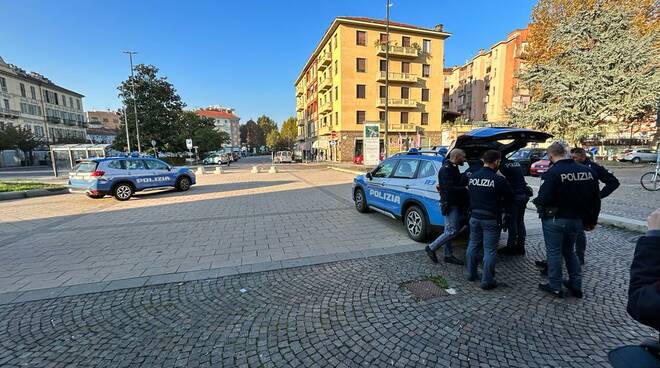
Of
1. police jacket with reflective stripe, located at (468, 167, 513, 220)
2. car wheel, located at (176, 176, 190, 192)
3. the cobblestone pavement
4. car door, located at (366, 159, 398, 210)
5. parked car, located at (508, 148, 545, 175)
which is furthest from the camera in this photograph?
parked car, located at (508, 148, 545, 175)

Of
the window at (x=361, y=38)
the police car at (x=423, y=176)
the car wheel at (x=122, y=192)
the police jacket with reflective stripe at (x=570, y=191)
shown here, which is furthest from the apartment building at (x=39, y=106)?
the police jacket with reflective stripe at (x=570, y=191)

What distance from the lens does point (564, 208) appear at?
321 cm

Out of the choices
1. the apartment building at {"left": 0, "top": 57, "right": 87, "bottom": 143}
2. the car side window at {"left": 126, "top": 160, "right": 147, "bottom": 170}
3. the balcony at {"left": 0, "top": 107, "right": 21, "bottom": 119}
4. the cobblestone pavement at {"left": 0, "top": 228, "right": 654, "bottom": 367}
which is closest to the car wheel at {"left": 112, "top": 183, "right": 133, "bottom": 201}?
the car side window at {"left": 126, "top": 160, "right": 147, "bottom": 170}

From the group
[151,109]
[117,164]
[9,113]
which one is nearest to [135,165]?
[117,164]

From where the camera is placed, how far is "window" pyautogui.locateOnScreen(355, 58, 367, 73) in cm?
3609

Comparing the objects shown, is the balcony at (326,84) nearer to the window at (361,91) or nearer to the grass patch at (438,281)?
the window at (361,91)

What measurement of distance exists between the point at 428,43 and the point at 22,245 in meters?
43.4

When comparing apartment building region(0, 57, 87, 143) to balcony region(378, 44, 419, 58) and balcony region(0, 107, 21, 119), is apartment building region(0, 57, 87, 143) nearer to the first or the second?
balcony region(0, 107, 21, 119)

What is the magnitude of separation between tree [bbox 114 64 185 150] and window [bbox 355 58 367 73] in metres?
23.8

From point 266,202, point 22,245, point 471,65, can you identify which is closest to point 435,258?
point 266,202

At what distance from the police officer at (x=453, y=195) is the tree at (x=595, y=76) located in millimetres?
25847

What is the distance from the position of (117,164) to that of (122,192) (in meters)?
1.09

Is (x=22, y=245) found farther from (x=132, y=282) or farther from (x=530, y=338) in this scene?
(x=530, y=338)

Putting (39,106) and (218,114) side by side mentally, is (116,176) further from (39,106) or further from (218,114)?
(218,114)
